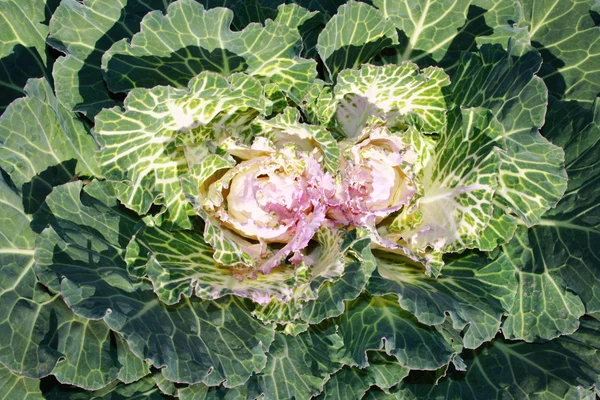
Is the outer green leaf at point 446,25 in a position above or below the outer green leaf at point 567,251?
above

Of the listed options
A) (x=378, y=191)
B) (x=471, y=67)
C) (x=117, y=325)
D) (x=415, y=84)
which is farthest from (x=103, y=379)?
(x=471, y=67)

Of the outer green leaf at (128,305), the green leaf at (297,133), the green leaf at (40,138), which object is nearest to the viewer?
the outer green leaf at (128,305)

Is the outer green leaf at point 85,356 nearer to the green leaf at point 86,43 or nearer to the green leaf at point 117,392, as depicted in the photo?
the green leaf at point 117,392

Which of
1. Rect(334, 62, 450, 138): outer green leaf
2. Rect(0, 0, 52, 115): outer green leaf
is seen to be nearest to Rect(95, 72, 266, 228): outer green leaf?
Rect(334, 62, 450, 138): outer green leaf

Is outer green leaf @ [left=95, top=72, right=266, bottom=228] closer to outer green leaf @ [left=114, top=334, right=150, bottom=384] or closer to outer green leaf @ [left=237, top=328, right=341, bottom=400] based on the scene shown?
outer green leaf @ [left=114, top=334, right=150, bottom=384]

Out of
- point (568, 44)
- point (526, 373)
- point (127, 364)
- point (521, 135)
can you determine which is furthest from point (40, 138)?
point (568, 44)

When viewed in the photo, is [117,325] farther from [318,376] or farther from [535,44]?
[535,44]

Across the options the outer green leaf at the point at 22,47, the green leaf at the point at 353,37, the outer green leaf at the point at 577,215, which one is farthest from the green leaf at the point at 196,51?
the outer green leaf at the point at 577,215
